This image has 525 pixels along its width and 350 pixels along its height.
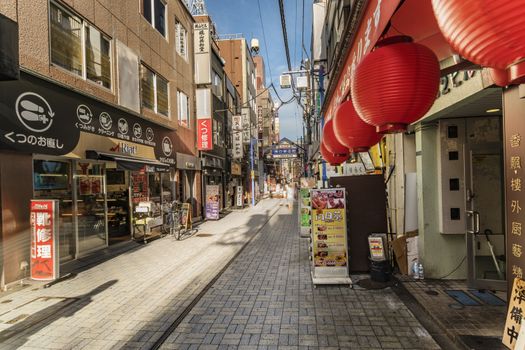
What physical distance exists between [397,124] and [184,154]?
1486cm

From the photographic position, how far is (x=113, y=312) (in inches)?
216

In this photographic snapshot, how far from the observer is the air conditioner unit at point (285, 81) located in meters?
19.4

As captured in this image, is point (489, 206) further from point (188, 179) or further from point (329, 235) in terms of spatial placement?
point (188, 179)

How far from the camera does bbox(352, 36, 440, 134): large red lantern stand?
2.46 meters

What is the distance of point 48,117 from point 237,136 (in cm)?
1954

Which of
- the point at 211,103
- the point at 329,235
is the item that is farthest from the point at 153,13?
the point at 329,235

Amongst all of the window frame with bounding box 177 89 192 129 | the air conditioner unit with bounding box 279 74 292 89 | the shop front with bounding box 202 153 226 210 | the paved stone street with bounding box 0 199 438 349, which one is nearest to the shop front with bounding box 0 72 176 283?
the paved stone street with bounding box 0 199 438 349

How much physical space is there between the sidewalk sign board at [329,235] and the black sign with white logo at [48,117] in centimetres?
654

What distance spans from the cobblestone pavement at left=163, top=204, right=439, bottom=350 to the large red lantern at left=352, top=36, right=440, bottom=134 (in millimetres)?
3231

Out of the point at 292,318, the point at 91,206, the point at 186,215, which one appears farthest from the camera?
the point at 186,215

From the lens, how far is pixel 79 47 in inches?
359

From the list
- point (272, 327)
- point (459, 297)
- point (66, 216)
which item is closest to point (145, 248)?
point (66, 216)

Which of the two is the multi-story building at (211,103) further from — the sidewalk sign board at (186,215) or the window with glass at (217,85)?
the sidewalk sign board at (186,215)

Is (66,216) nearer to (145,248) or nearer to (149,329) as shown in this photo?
(145,248)
